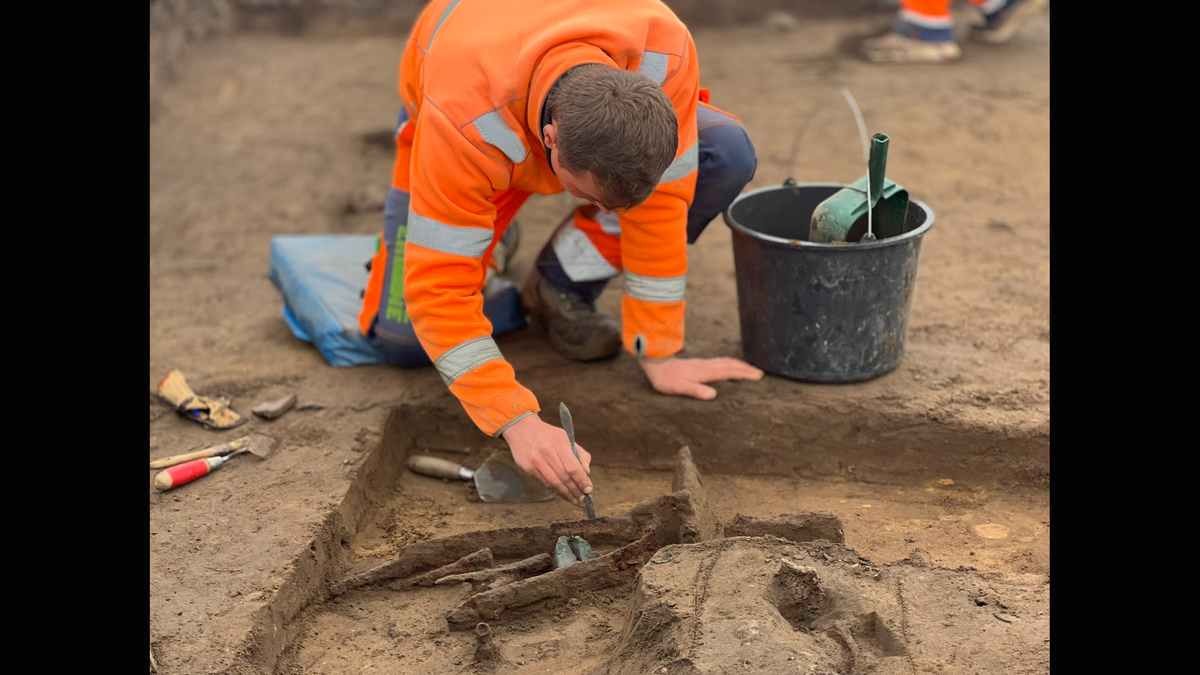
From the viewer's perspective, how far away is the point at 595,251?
3.37m

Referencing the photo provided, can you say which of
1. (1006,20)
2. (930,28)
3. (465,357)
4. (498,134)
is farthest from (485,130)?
(1006,20)

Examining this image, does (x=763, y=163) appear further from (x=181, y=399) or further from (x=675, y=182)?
(x=181, y=399)

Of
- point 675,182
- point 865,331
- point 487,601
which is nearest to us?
point 487,601

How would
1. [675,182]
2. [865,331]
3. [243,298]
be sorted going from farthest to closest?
[243,298]
[865,331]
[675,182]

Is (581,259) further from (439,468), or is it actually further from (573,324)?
(439,468)

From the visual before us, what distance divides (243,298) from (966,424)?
115 inches

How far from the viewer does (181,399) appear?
329cm

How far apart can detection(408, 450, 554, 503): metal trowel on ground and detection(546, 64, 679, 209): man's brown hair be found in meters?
1.16

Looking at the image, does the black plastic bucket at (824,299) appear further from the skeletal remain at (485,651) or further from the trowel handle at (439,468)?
the skeletal remain at (485,651)

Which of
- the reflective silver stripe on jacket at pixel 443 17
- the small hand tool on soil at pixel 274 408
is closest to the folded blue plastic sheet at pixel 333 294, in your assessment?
the small hand tool on soil at pixel 274 408

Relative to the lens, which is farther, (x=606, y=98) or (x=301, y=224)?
(x=301, y=224)

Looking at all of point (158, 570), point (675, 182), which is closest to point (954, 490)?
point (675, 182)

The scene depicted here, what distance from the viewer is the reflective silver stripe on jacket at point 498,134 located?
245cm

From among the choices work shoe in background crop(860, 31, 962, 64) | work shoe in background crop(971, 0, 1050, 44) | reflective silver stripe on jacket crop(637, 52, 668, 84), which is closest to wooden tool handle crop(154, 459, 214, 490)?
reflective silver stripe on jacket crop(637, 52, 668, 84)
